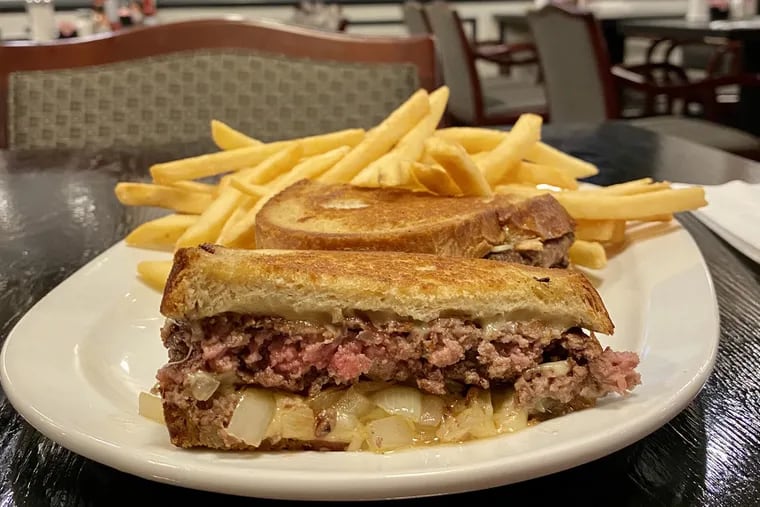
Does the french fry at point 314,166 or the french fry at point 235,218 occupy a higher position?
→ the french fry at point 314,166

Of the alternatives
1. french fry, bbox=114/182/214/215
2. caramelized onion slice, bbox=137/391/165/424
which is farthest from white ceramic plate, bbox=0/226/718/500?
french fry, bbox=114/182/214/215

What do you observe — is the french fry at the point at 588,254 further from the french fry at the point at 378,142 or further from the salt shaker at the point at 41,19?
the salt shaker at the point at 41,19

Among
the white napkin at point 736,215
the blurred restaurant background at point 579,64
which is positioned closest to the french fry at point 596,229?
the white napkin at point 736,215

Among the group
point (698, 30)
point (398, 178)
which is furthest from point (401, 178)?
point (698, 30)

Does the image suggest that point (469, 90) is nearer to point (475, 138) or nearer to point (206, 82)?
point (206, 82)

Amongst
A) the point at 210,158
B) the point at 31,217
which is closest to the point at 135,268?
the point at 210,158
